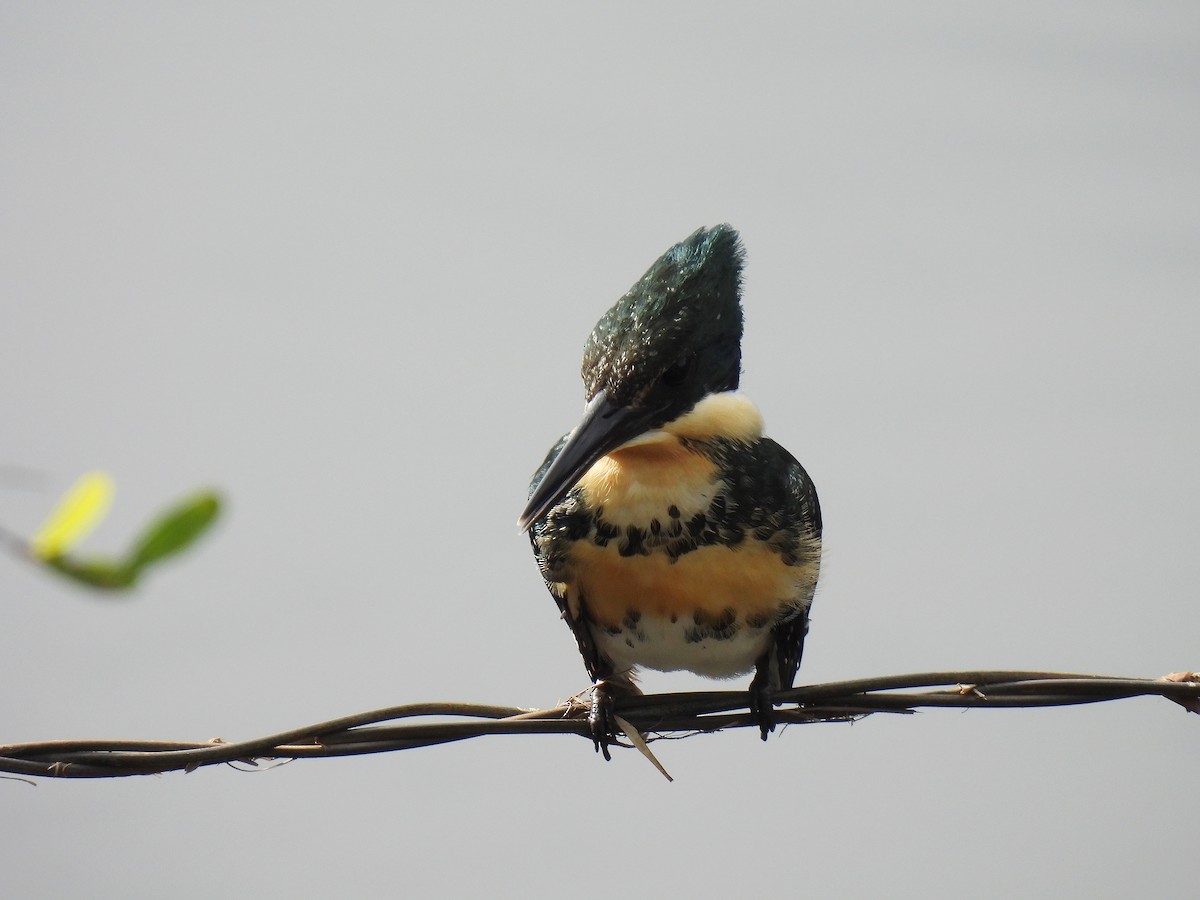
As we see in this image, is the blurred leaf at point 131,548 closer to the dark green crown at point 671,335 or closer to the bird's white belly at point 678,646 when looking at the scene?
the dark green crown at point 671,335

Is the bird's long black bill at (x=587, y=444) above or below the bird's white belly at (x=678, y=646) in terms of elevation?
above

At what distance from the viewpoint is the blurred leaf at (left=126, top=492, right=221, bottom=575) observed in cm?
32

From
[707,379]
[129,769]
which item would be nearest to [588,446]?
[707,379]

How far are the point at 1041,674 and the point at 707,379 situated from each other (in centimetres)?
66

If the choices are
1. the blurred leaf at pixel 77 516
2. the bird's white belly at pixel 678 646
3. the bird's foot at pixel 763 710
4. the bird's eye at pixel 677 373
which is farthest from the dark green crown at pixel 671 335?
the blurred leaf at pixel 77 516

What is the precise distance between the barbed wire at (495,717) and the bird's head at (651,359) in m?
0.36

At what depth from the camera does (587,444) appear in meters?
1.66

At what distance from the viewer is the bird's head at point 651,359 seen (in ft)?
5.45

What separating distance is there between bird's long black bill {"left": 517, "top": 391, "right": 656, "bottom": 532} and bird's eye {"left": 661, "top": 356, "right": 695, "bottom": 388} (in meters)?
0.05

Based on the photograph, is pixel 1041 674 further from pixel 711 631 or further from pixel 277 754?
pixel 277 754

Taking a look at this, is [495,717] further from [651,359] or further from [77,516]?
[77,516]

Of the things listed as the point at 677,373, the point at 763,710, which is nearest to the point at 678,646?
the point at 763,710

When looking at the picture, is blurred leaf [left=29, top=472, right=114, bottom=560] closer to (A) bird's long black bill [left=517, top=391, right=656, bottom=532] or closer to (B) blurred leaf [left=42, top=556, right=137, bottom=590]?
(B) blurred leaf [left=42, top=556, right=137, bottom=590]

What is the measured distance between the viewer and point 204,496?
33 cm
